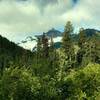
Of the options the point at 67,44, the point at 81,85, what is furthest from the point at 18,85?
the point at 67,44

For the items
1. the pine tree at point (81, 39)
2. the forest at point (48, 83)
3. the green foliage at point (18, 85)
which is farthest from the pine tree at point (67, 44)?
the green foliage at point (18, 85)

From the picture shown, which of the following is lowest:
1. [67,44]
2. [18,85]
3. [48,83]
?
[18,85]

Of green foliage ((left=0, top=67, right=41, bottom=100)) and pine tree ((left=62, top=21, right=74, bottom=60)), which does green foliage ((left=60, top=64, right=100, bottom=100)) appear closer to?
green foliage ((left=0, top=67, right=41, bottom=100))

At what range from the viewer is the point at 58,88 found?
57969 mm

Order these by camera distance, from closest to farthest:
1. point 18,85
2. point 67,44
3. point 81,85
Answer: point 18,85, point 81,85, point 67,44

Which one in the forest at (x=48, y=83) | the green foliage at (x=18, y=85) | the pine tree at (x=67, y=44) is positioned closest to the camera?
the green foliage at (x=18, y=85)

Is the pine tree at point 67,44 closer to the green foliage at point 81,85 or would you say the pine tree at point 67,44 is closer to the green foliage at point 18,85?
the green foliage at point 81,85

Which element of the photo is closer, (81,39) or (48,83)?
(48,83)

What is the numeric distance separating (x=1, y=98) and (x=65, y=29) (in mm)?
115322

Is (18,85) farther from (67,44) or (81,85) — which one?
(67,44)

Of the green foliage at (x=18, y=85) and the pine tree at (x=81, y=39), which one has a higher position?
the pine tree at (x=81, y=39)

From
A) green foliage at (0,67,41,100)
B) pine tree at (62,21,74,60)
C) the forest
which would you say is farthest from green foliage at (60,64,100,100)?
pine tree at (62,21,74,60)

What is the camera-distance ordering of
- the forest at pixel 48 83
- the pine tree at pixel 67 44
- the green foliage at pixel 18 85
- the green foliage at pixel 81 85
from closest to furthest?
the green foliage at pixel 18 85 → the forest at pixel 48 83 → the green foliage at pixel 81 85 → the pine tree at pixel 67 44

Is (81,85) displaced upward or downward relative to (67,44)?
downward
